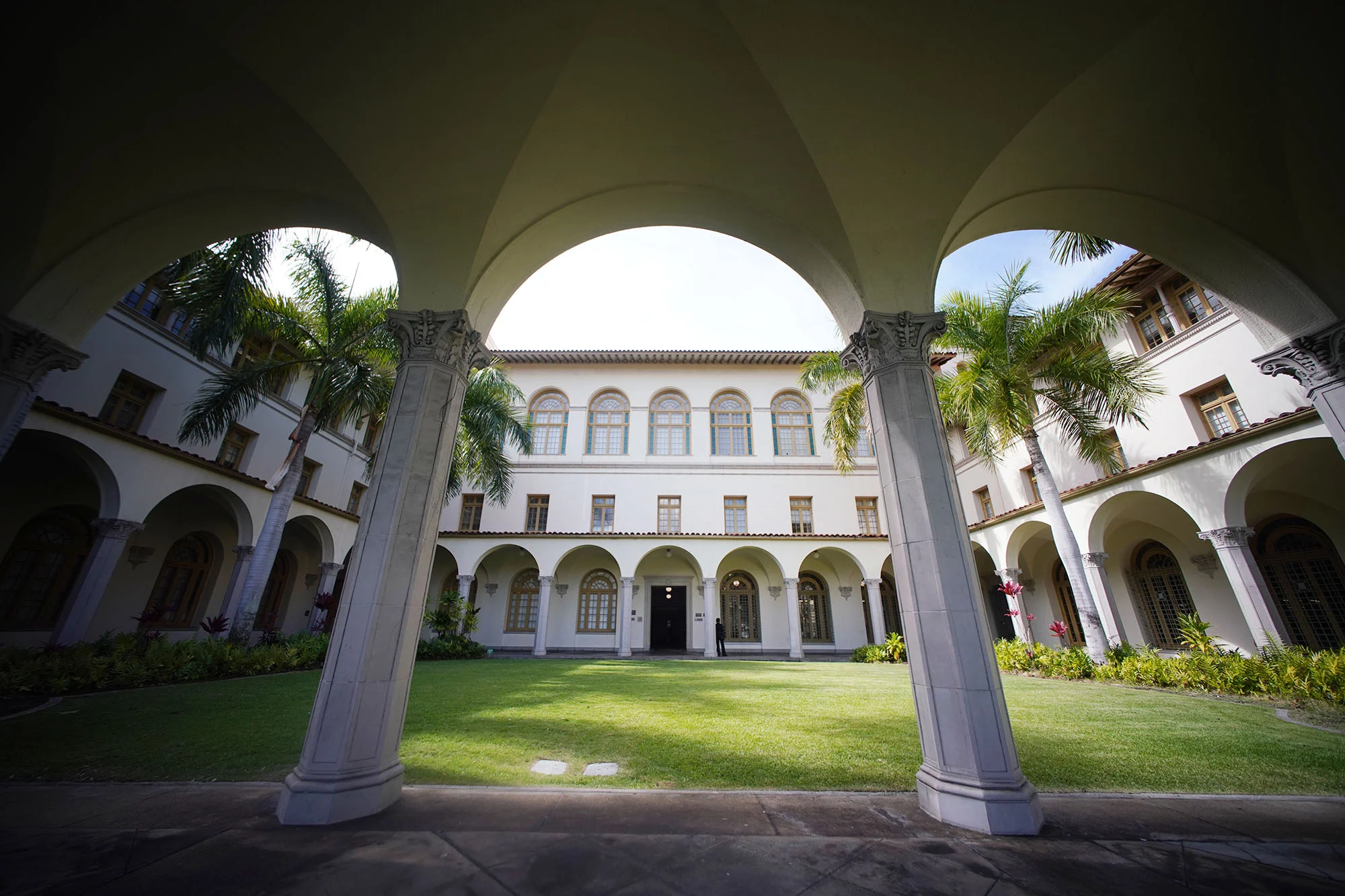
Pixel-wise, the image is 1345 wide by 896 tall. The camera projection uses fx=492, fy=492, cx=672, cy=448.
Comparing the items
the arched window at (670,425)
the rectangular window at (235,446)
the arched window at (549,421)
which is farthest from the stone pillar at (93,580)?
the arched window at (670,425)

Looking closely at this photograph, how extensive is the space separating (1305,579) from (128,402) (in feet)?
90.4

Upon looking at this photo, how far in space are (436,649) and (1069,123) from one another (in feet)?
58.6

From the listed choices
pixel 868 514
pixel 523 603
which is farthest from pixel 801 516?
pixel 523 603

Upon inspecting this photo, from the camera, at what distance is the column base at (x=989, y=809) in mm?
3082

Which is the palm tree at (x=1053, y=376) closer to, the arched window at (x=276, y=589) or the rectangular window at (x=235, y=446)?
the rectangular window at (x=235, y=446)

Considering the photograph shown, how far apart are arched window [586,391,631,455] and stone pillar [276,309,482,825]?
16.7 meters

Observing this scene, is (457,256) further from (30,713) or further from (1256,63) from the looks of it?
(30,713)

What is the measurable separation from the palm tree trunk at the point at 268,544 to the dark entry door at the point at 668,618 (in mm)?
13169

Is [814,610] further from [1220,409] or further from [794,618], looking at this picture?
[1220,409]

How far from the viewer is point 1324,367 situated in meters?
4.98

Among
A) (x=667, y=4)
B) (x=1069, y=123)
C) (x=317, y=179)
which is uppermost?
(x=667, y=4)

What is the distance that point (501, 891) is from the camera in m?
2.28

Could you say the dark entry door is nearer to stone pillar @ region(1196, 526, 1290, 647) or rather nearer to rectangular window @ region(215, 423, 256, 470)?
rectangular window @ region(215, 423, 256, 470)

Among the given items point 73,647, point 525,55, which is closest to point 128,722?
point 73,647
